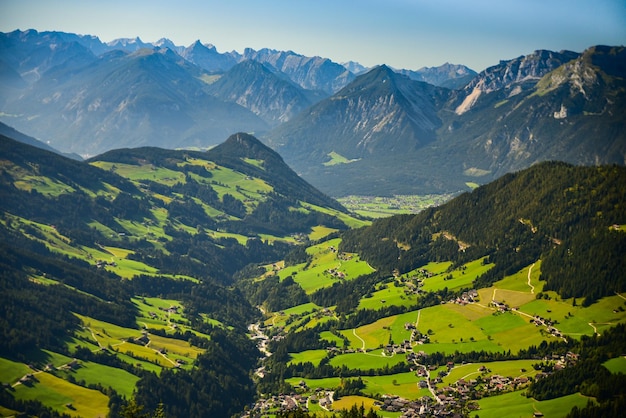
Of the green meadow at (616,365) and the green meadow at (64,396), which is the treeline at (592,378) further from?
the green meadow at (64,396)

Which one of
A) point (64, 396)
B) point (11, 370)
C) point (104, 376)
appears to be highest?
point (11, 370)

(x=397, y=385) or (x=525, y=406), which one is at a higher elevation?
(x=397, y=385)

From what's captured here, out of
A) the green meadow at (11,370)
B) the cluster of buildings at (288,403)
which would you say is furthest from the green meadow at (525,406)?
the green meadow at (11,370)

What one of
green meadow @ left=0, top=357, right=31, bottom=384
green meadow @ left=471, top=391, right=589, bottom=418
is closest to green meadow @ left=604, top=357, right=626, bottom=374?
green meadow @ left=471, top=391, right=589, bottom=418

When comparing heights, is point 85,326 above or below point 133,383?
above

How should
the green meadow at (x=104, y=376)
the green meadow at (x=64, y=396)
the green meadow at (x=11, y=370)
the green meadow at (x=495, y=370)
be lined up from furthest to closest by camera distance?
the green meadow at (x=104, y=376) → the green meadow at (x=495, y=370) → the green meadow at (x=11, y=370) → the green meadow at (x=64, y=396)

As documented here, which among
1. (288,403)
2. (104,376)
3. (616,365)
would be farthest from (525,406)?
(104,376)

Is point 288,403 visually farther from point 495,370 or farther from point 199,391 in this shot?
point 495,370

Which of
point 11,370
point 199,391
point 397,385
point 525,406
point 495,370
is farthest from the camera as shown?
point 199,391

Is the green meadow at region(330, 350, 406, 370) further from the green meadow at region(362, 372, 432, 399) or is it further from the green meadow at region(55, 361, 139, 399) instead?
the green meadow at region(55, 361, 139, 399)

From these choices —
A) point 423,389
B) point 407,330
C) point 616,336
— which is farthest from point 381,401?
point 616,336

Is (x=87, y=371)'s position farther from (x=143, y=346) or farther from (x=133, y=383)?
(x=143, y=346)
